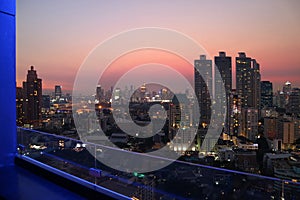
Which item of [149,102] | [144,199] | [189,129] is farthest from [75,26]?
[144,199]

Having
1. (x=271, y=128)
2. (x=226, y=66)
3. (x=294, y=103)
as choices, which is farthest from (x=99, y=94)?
(x=294, y=103)

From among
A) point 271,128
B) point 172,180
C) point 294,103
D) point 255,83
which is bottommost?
point 271,128

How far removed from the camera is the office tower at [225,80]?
9.31 metres

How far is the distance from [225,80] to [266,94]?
2409 millimetres

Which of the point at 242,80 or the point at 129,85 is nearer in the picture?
the point at 129,85

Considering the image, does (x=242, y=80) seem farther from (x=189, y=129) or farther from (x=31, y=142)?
(x=31, y=142)

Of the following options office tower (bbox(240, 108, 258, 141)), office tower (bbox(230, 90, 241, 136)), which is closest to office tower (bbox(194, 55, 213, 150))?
office tower (bbox(230, 90, 241, 136))

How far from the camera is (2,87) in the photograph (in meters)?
2.82

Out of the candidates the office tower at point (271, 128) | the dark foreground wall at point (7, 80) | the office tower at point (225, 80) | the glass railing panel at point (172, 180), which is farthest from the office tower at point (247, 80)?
the dark foreground wall at point (7, 80)

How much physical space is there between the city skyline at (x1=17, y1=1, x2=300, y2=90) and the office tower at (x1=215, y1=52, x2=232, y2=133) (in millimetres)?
395

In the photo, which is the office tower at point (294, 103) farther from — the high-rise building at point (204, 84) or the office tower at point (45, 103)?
the office tower at point (45, 103)

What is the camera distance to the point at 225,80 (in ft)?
36.8

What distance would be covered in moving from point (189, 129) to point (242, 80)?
22.1 feet

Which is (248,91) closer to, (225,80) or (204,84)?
(225,80)
